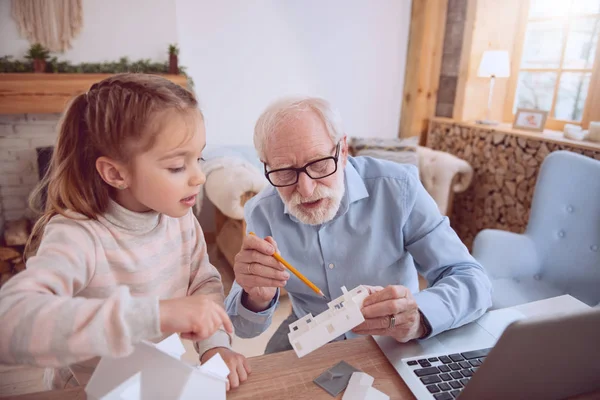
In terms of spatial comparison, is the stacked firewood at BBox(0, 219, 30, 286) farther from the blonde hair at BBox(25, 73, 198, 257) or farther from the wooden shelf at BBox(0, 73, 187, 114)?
the blonde hair at BBox(25, 73, 198, 257)

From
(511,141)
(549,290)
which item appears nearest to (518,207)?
(511,141)

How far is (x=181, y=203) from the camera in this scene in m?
0.78

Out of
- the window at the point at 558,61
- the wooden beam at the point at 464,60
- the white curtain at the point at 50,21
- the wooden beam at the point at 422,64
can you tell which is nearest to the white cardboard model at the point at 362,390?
the window at the point at 558,61

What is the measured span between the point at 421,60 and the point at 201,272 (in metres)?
3.62

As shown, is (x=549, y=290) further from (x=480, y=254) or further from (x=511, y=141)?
(x=511, y=141)

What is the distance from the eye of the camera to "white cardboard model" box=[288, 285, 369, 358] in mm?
709

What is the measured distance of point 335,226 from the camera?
4.02 feet

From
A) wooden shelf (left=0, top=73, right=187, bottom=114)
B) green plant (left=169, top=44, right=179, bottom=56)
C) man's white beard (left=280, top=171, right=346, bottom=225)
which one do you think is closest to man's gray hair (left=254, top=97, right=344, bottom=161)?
man's white beard (left=280, top=171, right=346, bottom=225)

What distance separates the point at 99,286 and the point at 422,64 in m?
3.81

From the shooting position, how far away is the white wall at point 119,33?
3014mm

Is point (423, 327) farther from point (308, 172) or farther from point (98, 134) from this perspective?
point (98, 134)

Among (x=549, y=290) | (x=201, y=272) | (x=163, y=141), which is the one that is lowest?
(x=549, y=290)

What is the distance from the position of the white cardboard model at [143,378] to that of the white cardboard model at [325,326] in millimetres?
187

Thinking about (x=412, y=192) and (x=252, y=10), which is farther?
(x=252, y=10)
